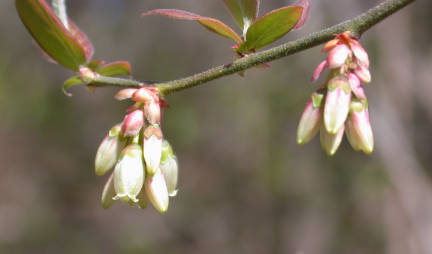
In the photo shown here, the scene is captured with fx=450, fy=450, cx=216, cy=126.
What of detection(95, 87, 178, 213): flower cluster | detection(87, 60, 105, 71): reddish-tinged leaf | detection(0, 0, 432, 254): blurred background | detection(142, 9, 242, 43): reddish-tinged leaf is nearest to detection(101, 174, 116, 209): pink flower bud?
detection(95, 87, 178, 213): flower cluster

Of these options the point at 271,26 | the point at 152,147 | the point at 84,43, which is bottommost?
the point at 152,147

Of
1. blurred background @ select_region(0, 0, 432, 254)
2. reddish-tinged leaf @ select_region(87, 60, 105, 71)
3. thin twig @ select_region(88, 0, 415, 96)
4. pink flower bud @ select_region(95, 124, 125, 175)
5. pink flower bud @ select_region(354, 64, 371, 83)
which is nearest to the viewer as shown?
thin twig @ select_region(88, 0, 415, 96)

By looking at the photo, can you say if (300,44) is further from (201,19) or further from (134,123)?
(134,123)

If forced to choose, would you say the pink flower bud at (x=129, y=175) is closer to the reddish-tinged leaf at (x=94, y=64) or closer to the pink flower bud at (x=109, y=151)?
the pink flower bud at (x=109, y=151)

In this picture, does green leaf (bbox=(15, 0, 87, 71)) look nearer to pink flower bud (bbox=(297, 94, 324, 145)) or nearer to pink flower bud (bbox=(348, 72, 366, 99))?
pink flower bud (bbox=(297, 94, 324, 145))

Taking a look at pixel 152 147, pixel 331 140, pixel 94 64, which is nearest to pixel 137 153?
pixel 152 147

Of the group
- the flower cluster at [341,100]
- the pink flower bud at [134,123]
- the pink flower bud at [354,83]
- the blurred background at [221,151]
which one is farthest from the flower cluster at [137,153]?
the blurred background at [221,151]
